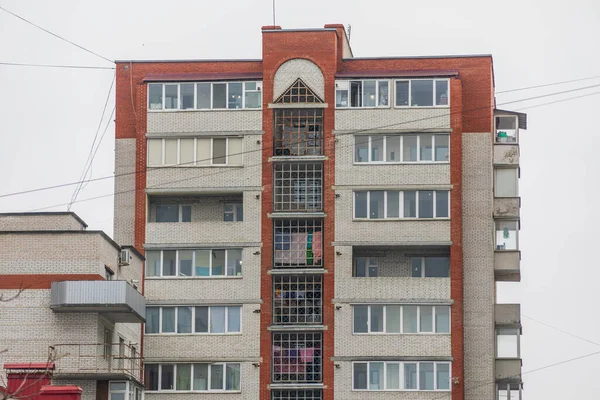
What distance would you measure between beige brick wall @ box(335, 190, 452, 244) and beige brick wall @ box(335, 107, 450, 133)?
13.5 feet

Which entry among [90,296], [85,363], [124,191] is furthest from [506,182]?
[85,363]

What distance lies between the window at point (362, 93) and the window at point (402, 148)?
5.83 ft

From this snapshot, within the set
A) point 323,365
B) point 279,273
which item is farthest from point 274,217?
point 323,365

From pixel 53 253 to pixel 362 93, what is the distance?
70.2ft

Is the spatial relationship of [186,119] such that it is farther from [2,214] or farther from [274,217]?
[2,214]

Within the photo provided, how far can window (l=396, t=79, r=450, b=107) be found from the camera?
83.2 meters

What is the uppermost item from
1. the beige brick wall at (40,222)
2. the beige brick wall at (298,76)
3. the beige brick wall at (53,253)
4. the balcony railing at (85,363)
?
the beige brick wall at (298,76)

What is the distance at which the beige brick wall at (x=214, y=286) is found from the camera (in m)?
83.0

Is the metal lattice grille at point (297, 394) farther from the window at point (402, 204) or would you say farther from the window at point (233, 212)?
the window at point (233, 212)

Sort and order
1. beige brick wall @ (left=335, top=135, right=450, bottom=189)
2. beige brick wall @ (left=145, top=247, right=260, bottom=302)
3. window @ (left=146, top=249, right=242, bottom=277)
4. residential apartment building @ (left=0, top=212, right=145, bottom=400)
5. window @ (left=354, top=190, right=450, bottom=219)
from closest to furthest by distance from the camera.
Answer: residential apartment building @ (left=0, top=212, right=145, bottom=400) → window @ (left=354, top=190, right=450, bottom=219) → beige brick wall @ (left=335, top=135, right=450, bottom=189) → beige brick wall @ (left=145, top=247, right=260, bottom=302) → window @ (left=146, top=249, right=242, bottom=277)

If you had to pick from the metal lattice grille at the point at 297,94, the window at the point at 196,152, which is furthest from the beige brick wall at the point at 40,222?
the metal lattice grille at the point at 297,94

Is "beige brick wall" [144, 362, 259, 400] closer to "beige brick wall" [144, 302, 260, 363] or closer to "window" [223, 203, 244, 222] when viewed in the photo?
"beige brick wall" [144, 302, 260, 363]

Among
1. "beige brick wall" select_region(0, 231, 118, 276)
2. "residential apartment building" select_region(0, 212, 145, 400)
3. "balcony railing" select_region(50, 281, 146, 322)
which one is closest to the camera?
"balcony railing" select_region(50, 281, 146, 322)

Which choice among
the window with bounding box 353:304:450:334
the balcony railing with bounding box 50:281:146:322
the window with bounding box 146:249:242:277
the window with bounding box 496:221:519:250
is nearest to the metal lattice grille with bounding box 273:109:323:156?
the window with bounding box 146:249:242:277
